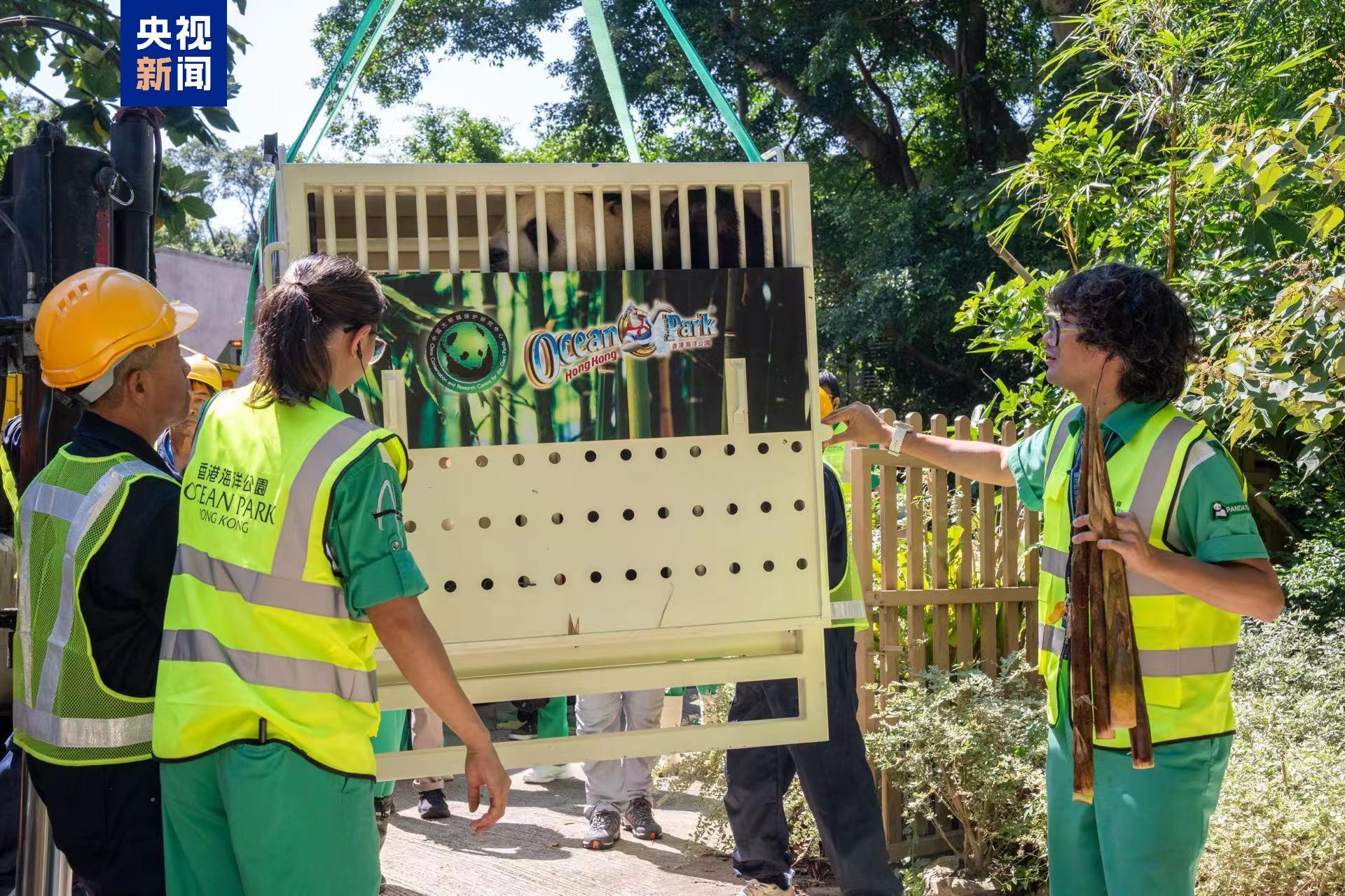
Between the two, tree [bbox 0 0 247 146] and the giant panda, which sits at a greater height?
tree [bbox 0 0 247 146]

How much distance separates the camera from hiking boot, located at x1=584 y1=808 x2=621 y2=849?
584 centimetres

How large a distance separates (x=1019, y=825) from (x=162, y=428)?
10.9 feet

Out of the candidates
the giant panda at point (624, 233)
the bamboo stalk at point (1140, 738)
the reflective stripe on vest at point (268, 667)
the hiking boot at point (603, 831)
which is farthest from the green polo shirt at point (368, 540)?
the hiking boot at point (603, 831)

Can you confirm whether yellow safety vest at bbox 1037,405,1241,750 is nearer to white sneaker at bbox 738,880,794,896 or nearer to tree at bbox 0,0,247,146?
white sneaker at bbox 738,880,794,896

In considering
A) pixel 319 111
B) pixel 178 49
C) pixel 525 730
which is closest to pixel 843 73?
pixel 525 730

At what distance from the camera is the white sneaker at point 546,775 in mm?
7340

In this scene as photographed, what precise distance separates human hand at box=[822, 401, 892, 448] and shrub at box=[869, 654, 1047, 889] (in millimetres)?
1518

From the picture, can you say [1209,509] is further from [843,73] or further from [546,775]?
[843,73]

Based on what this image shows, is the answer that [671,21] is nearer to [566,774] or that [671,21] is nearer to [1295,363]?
[1295,363]

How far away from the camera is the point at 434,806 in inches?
252

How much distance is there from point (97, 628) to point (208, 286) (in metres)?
27.3

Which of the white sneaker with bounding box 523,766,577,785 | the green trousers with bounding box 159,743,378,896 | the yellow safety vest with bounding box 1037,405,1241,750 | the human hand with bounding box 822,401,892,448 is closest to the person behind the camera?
the green trousers with bounding box 159,743,378,896

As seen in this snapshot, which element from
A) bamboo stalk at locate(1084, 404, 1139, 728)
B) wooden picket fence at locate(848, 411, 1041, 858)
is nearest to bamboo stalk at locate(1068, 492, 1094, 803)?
bamboo stalk at locate(1084, 404, 1139, 728)

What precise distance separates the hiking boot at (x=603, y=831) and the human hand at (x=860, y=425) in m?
2.90
